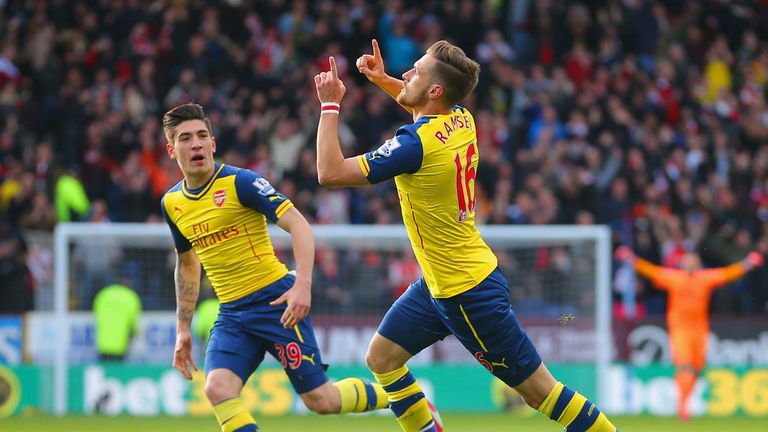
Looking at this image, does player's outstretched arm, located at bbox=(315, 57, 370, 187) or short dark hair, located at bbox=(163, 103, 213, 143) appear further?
short dark hair, located at bbox=(163, 103, 213, 143)

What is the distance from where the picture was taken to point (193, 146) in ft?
26.3

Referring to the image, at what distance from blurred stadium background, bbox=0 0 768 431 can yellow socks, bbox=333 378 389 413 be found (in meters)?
5.51

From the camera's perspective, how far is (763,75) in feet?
73.3

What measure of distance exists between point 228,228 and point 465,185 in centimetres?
159

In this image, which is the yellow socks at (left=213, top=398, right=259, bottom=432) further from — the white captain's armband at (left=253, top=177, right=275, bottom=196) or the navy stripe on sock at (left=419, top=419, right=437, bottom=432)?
the white captain's armband at (left=253, top=177, right=275, bottom=196)

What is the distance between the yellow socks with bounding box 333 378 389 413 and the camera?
8.34 metres

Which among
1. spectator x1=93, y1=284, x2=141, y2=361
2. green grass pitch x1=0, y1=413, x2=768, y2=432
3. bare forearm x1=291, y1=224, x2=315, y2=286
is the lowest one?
green grass pitch x1=0, y1=413, x2=768, y2=432

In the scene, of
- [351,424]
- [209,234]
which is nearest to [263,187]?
[209,234]

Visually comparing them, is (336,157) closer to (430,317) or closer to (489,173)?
(430,317)

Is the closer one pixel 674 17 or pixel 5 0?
pixel 5 0

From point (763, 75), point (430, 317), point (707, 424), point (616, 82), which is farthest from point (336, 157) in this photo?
point (763, 75)

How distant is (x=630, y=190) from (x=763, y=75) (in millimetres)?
4724

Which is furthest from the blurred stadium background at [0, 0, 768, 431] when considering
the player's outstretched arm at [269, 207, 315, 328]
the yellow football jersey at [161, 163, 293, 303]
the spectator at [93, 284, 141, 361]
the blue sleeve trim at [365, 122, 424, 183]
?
the blue sleeve trim at [365, 122, 424, 183]

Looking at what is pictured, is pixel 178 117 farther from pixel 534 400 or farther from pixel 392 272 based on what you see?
pixel 392 272
